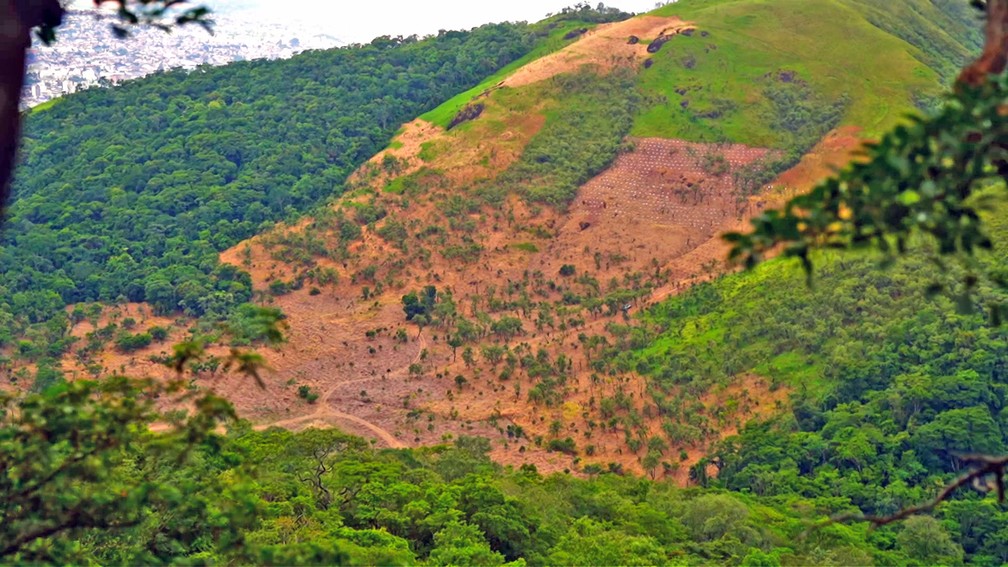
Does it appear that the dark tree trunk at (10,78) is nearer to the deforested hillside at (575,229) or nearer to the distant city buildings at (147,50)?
the deforested hillside at (575,229)

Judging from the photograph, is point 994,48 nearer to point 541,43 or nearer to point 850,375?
point 850,375

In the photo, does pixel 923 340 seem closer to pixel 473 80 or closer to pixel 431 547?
pixel 431 547

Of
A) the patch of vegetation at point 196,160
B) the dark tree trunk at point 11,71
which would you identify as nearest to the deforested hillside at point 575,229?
the patch of vegetation at point 196,160

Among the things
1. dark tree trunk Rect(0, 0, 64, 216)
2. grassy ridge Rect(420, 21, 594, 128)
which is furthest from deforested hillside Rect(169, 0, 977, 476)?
dark tree trunk Rect(0, 0, 64, 216)

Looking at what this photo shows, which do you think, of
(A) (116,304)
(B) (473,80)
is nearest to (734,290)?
(A) (116,304)

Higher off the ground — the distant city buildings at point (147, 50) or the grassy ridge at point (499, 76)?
the distant city buildings at point (147, 50)
